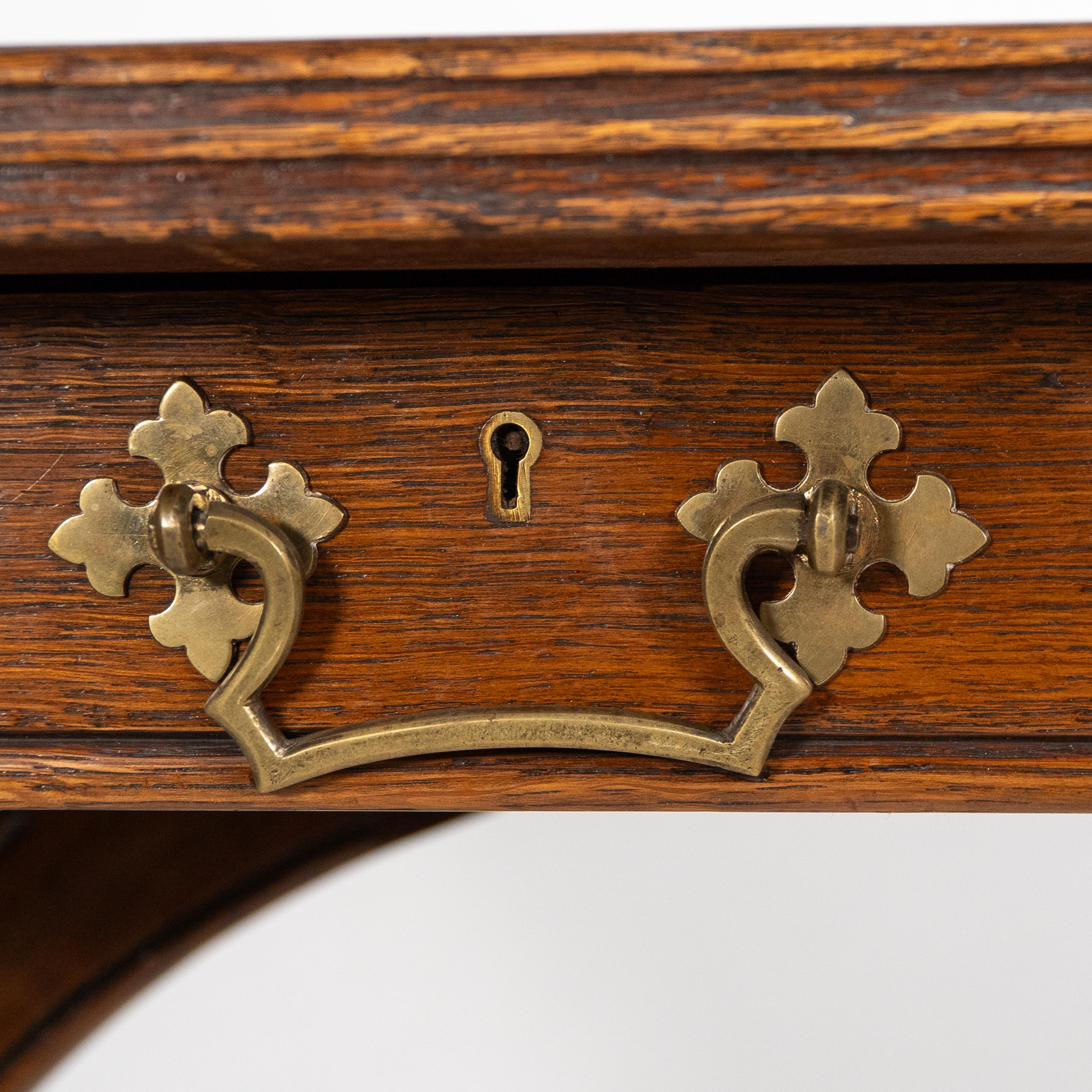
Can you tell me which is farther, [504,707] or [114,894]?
[114,894]

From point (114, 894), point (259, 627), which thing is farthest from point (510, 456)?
point (114, 894)

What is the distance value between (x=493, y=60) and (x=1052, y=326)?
0.66 ft

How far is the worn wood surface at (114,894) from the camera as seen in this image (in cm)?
55

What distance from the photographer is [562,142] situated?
0.92 ft

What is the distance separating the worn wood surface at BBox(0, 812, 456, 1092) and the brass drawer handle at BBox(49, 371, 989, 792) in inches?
8.6

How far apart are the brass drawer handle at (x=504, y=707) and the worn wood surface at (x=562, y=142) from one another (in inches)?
3.4

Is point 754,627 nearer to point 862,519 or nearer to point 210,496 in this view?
point 862,519

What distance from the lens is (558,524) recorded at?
369mm

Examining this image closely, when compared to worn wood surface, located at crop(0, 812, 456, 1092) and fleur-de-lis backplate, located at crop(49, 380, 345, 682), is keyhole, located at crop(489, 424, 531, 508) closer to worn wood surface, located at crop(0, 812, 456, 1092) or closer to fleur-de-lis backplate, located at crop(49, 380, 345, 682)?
fleur-de-lis backplate, located at crop(49, 380, 345, 682)

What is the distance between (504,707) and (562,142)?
19 cm

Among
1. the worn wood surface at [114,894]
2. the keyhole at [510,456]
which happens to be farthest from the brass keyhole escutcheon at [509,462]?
the worn wood surface at [114,894]

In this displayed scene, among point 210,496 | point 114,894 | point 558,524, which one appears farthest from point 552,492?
point 114,894

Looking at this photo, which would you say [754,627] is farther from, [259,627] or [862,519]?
[259,627]

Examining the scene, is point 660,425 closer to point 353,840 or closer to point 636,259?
point 636,259
